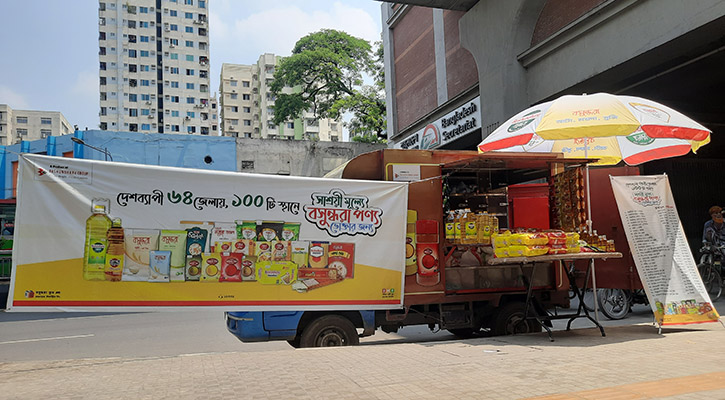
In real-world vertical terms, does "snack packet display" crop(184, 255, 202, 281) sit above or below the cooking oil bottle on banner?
below

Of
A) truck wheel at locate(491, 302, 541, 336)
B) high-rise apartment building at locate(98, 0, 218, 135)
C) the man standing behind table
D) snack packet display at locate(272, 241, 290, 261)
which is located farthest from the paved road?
high-rise apartment building at locate(98, 0, 218, 135)

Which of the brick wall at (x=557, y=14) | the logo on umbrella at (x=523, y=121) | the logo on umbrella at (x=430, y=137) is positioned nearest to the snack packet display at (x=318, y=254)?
the logo on umbrella at (x=523, y=121)

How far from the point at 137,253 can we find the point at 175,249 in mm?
439

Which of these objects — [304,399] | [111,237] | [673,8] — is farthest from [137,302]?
[673,8]

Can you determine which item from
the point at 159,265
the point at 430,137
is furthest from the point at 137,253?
the point at 430,137

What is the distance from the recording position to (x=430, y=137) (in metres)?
22.2

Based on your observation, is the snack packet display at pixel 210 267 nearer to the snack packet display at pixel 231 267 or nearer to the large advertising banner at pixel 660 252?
the snack packet display at pixel 231 267

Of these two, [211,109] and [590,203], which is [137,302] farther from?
[211,109]

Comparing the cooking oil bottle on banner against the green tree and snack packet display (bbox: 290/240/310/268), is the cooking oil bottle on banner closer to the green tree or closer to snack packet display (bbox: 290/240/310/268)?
snack packet display (bbox: 290/240/310/268)

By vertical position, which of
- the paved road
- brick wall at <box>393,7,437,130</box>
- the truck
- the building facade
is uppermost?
the building facade

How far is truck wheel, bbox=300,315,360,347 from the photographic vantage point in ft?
22.7

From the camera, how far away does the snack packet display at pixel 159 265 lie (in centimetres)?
638

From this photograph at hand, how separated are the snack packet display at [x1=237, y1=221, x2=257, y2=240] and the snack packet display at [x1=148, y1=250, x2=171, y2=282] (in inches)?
35.1

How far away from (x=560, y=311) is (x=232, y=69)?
10111 cm
